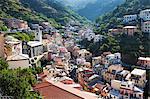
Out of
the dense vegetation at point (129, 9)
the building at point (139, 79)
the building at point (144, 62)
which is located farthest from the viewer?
the dense vegetation at point (129, 9)

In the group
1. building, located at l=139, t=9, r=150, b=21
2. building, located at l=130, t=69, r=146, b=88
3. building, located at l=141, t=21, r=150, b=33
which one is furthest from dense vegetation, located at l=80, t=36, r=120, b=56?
building, located at l=130, t=69, r=146, b=88

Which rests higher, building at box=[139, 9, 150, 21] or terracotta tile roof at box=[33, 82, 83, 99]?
building at box=[139, 9, 150, 21]

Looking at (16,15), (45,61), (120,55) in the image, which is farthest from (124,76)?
(16,15)

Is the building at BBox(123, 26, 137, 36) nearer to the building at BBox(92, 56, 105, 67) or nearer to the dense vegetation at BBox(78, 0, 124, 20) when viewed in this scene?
the building at BBox(92, 56, 105, 67)

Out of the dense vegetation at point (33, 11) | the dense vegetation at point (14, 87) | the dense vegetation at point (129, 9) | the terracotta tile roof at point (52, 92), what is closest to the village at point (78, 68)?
the terracotta tile roof at point (52, 92)

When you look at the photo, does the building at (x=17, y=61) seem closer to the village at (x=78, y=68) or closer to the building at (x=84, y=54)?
the village at (x=78, y=68)

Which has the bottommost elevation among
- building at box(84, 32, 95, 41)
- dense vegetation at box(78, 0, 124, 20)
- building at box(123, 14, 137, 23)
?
building at box(84, 32, 95, 41)

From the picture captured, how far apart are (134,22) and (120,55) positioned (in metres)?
4.47

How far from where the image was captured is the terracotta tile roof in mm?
10172

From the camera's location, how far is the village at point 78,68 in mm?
11556

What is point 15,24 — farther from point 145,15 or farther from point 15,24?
point 145,15

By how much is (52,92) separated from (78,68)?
676 centimetres

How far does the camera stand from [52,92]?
10.3 metres

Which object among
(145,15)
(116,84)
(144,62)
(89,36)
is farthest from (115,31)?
(116,84)
